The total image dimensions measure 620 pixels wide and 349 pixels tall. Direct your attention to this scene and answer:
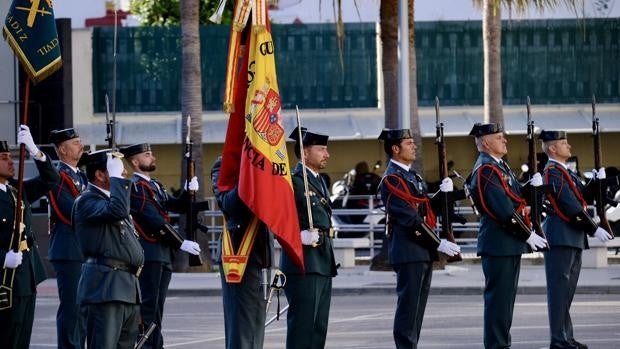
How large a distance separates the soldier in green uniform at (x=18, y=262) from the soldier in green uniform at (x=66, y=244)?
96 centimetres

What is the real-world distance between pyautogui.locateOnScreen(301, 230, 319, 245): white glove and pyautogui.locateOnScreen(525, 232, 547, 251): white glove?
2.28m

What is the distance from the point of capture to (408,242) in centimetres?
1380

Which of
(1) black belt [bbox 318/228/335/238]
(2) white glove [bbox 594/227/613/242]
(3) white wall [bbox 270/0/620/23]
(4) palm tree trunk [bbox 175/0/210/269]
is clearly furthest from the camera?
(3) white wall [bbox 270/0/620/23]

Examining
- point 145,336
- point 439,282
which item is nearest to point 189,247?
point 145,336

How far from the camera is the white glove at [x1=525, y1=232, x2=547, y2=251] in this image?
45.2 ft

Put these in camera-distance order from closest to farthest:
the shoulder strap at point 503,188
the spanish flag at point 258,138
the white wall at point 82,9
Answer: the spanish flag at point 258,138
the shoulder strap at point 503,188
the white wall at point 82,9

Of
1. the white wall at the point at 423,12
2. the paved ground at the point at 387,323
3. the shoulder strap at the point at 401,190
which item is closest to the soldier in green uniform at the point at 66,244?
the paved ground at the point at 387,323

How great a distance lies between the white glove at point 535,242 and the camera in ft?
45.2

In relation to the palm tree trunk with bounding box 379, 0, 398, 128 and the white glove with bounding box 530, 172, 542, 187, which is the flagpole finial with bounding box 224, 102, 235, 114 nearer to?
the white glove with bounding box 530, 172, 542, 187

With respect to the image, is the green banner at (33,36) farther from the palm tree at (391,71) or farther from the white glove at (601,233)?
the palm tree at (391,71)

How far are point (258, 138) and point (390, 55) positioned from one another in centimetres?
1389

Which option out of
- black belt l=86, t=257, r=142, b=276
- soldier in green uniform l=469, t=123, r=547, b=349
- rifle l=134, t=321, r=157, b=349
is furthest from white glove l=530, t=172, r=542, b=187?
black belt l=86, t=257, r=142, b=276

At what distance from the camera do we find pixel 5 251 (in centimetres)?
1222

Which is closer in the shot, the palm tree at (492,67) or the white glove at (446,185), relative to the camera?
the white glove at (446,185)
